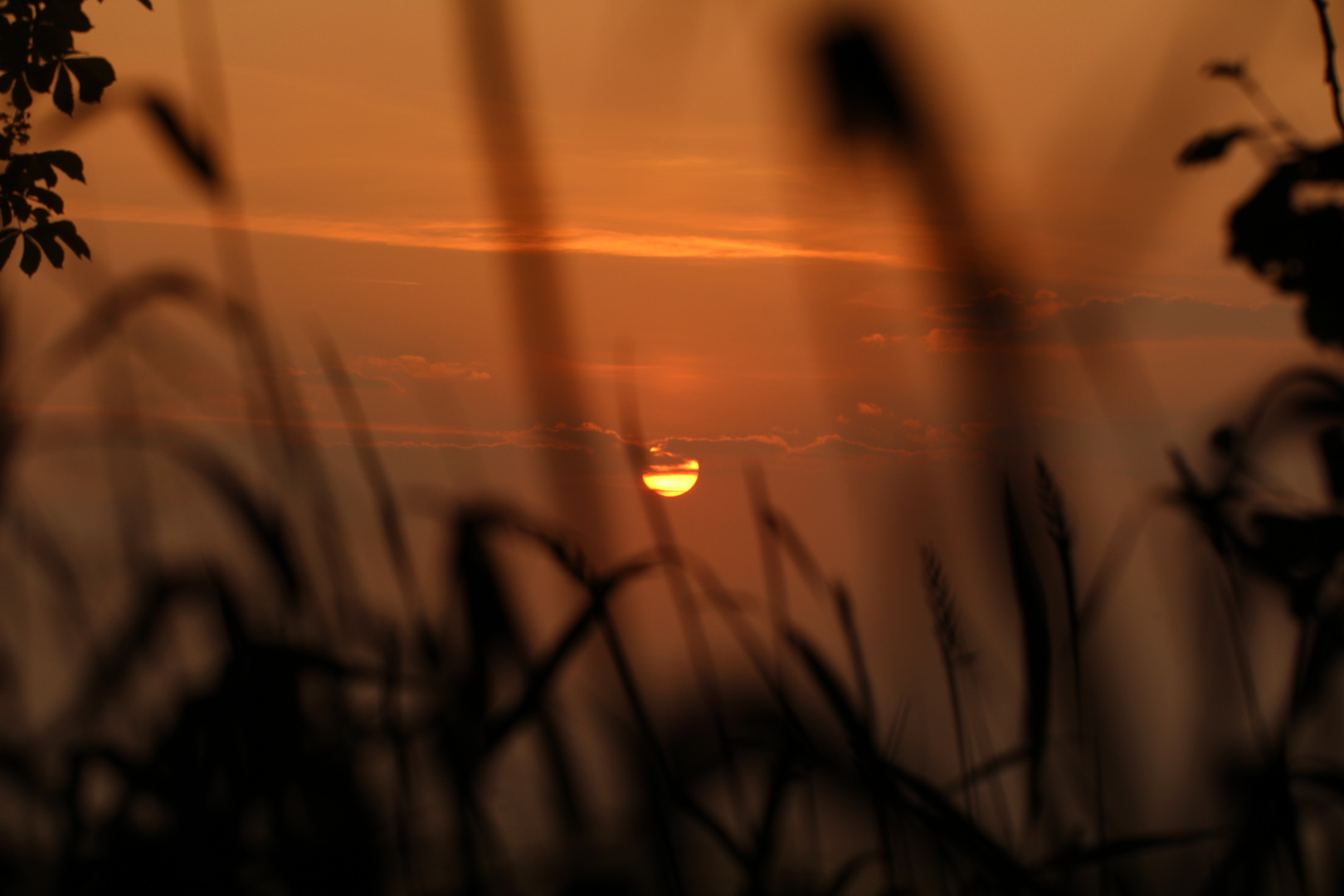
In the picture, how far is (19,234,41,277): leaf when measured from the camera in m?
2.97

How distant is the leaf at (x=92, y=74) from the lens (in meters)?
A: 2.88

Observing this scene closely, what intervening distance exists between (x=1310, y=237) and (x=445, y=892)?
118 cm

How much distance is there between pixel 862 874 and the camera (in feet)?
3.52

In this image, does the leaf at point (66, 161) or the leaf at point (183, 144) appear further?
the leaf at point (66, 161)

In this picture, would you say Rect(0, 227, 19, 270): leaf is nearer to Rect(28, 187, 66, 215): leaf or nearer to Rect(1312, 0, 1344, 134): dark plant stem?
Rect(28, 187, 66, 215): leaf

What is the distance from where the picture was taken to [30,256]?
299cm

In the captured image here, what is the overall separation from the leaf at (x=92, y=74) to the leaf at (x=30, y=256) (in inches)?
16.8

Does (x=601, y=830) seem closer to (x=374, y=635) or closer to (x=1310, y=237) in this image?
(x=374, y=635)

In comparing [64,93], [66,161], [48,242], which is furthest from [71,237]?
[64,93]

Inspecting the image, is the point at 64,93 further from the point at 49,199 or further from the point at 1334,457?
the point at 1334,457

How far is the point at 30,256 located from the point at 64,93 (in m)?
0.46

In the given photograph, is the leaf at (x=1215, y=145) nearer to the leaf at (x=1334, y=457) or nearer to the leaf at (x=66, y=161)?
the leaf at (x=1334, y=457)

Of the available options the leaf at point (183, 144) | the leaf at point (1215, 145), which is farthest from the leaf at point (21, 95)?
the leaf at point (1215, 145)

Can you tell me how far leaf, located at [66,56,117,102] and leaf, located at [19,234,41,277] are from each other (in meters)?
0.43
